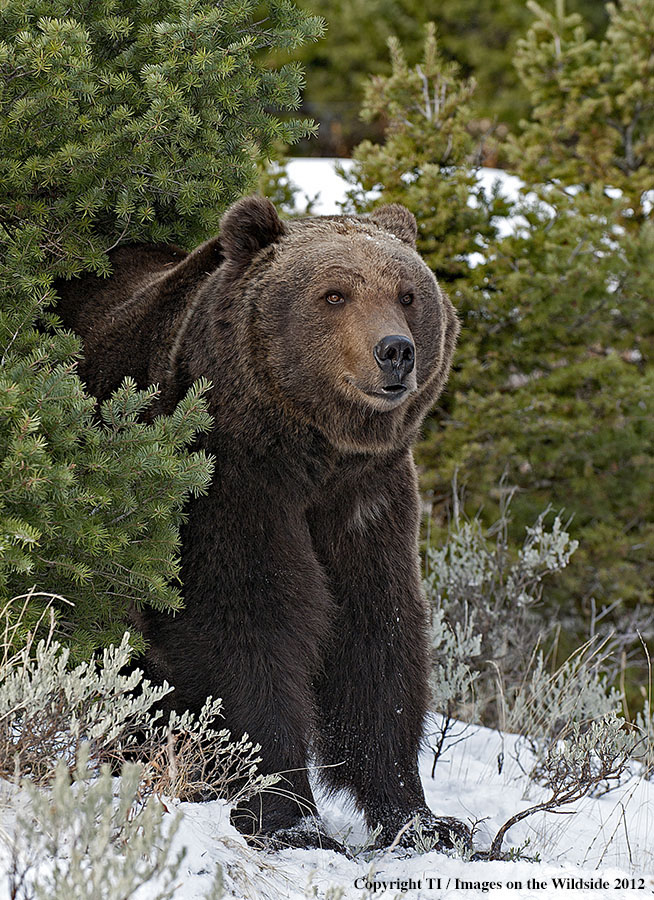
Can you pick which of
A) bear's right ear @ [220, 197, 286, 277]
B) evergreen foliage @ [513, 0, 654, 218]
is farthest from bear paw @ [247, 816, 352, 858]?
evergreen foliage @ [513, 0, 654, 218]

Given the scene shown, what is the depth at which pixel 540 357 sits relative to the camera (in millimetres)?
8094

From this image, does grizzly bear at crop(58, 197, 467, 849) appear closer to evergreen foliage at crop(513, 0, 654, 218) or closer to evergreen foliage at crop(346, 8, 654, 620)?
evergreen foliage at crop(346, 8, 654, 620)

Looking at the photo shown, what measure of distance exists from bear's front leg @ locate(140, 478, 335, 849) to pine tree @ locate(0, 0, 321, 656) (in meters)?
0.15

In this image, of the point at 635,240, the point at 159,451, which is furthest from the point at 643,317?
the point at 159,451

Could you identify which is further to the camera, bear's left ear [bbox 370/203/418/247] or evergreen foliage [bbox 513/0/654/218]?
evergreen foliage [bbox 513/0/654/218]

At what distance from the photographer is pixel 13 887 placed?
229 centimetres

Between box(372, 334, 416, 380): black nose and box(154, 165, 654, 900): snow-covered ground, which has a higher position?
box(372, 334, 416, 380): black nose

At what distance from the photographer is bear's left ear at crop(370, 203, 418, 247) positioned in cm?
411

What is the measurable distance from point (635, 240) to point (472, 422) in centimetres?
211

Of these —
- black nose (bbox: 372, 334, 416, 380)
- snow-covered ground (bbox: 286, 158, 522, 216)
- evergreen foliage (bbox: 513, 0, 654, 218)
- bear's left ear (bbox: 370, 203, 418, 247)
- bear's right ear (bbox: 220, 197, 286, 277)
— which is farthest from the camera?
snow-covered ground (bbox: 286, 158, 522, 216)

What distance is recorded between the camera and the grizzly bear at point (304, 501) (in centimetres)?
364

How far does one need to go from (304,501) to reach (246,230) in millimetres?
990

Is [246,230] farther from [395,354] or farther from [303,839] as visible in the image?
[303,839]

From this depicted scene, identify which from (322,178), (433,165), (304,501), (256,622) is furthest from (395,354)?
(322,178)
